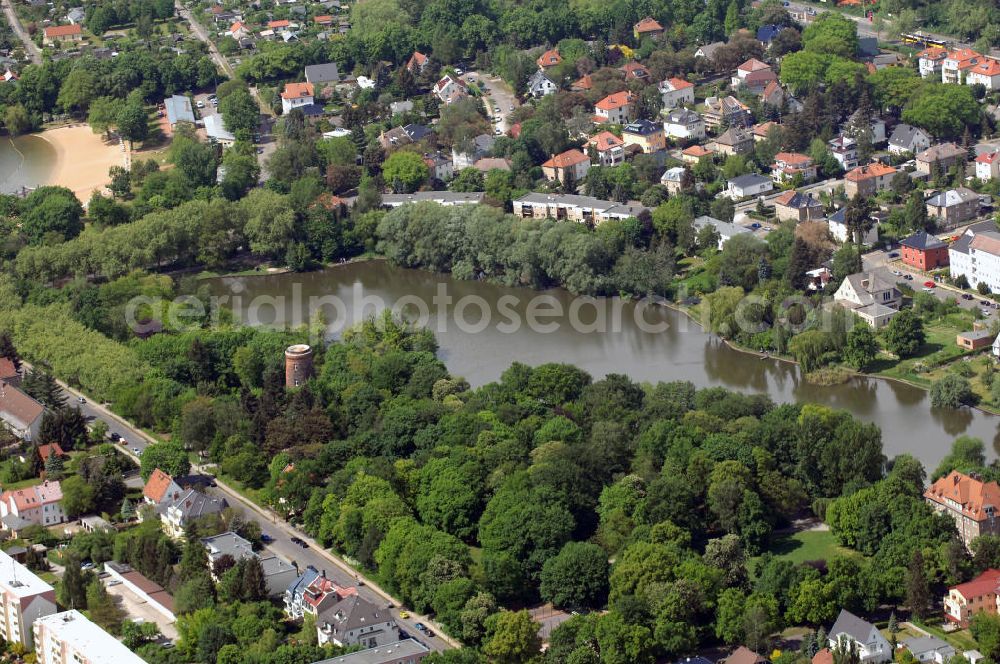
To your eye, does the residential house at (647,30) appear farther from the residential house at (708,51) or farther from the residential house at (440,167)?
the residential house at (440,167)

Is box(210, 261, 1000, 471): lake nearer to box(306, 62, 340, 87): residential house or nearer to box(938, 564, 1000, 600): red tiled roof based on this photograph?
box(938, 564, 1000, 600): red tiled roof

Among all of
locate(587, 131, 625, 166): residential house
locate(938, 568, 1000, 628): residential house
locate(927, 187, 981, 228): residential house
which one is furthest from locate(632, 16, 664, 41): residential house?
locate(938, 568, 1000, 628): residential house

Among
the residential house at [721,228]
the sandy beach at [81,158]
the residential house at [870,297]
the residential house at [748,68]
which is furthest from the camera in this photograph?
the residential house at [748,68]

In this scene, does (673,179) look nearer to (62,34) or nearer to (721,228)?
(721,228)

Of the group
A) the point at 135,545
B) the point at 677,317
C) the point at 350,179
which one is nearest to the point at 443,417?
the point at 135,545

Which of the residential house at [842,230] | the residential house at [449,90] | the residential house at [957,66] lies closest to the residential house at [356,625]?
the residential house at [842,230]

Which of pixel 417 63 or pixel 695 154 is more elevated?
pixel 695 154

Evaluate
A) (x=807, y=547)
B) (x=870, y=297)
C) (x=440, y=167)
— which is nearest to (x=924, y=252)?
(x=870, y=297)

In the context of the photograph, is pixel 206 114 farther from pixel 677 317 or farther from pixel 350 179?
pixel 677 317
